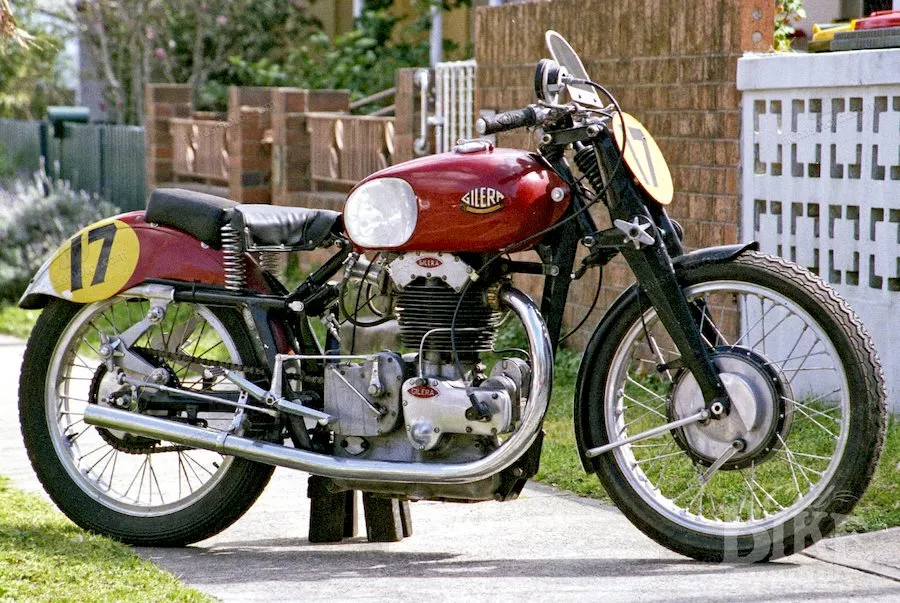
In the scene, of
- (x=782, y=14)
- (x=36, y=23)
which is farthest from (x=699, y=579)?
(x=36, y=23)

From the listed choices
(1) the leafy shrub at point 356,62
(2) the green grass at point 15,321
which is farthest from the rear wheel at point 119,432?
(1) the leafy shrub at point 356,62

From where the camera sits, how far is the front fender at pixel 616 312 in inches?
165

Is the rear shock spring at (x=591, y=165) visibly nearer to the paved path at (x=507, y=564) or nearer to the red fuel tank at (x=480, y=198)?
the red fuel tank at (x=480, y=198)

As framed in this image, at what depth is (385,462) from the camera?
440 cm

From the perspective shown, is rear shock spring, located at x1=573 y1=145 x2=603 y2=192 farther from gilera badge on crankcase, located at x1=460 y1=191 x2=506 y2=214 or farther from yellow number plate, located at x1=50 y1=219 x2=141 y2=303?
yellow number plate, located at x1=50 y1=219 x2=141 y2=303

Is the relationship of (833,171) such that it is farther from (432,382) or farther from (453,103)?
(453,103)

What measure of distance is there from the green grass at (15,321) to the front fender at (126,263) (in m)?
5.94

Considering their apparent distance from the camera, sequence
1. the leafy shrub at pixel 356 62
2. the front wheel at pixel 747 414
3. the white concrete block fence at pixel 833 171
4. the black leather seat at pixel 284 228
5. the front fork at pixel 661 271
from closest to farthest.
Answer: the front wheel at pixel 747 414, the front fork at pixel 661 271, the black leather seat at pixel 284 228, the white concrete block fence at pixel 833 171, the leafy shrub at pixel 356 62

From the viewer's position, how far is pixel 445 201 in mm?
4289

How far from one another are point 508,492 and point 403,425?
39 centimetres

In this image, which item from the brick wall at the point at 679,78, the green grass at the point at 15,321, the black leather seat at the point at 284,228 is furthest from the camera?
the green grass at the point at 15,321

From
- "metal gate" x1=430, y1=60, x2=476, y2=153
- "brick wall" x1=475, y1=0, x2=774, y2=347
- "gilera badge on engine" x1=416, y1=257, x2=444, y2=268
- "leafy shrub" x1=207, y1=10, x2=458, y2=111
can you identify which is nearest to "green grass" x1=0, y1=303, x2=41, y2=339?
"metal gate" x1=430, y1=60, x2=476, y2=153

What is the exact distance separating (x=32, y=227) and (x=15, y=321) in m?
1.91

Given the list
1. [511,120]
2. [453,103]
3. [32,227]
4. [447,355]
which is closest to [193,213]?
[447,355]
